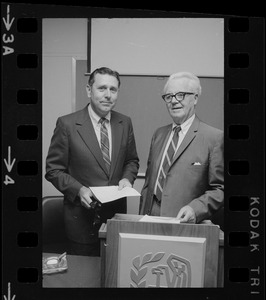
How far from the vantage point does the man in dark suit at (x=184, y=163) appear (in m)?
1.75

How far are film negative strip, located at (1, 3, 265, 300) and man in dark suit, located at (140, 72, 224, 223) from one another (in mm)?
55

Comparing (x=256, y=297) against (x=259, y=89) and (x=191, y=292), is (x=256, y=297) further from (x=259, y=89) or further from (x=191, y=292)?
(x=259, y=89)

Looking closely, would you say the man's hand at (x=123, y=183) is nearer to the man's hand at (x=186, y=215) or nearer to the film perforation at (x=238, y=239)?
the man's hand at (x=186, y=215)

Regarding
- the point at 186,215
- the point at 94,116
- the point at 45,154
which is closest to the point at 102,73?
the point at 94,116

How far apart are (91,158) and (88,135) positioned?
0.30ft

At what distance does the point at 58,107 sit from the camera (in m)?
1.73

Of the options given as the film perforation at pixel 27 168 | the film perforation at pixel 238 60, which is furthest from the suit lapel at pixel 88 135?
the film perforation at pixel 238 60

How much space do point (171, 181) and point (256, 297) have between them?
0.56 m

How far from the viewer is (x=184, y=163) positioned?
5.79ft

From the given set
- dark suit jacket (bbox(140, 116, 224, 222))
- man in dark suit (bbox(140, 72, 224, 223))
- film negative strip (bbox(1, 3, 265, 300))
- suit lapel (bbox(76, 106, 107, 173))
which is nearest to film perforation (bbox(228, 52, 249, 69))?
film negative strip (bbox(1, 3, 265, 300))

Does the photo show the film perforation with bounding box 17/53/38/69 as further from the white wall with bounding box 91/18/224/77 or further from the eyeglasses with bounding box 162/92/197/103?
the eyeglasses with bounding box 162/92/197/103

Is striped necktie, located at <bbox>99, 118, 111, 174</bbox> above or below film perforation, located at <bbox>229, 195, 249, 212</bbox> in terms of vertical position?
above

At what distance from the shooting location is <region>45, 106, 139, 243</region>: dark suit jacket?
175 cm

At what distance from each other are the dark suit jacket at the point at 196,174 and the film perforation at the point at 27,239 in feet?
1.37
